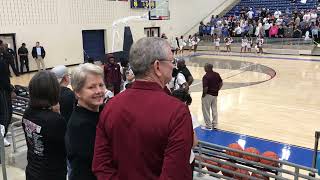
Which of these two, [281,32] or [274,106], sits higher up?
[281,32]

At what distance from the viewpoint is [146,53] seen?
1.60 metres

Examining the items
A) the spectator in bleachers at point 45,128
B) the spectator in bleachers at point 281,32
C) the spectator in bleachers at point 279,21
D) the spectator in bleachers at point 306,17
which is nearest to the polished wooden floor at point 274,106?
the spectator in bleachers at point 45,128

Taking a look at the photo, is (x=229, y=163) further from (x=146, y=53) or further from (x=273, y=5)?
(x=273, y=5)

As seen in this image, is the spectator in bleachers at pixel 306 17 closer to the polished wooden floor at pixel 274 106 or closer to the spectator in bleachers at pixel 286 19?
the spectator in bleachers at pixel 286 19

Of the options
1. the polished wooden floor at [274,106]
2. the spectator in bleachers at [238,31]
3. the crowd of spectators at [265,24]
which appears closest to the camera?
the polished wooden floor at [274,106]

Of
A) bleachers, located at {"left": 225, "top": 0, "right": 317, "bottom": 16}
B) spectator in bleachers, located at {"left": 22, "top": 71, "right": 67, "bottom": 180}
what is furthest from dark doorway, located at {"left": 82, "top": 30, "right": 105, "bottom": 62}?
spectator in bleachers, located at {"left": 22, "top": 71, "right": 67, "bottom": 180}

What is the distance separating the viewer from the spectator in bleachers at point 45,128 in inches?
92.7

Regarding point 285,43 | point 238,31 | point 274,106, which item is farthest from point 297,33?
point 274,106

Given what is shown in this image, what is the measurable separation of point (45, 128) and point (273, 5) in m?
29.4

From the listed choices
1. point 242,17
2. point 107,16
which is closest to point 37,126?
point 107,16

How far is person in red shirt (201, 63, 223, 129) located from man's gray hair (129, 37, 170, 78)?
20.0ft

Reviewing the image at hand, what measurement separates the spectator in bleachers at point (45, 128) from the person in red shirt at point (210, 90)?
18.1 feet

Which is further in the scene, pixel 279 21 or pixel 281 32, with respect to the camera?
pixel 279 21

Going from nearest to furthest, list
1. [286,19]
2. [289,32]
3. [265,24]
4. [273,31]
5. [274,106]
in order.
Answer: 1. [274,106]
2. [289,32]
3. [273,31]
4. [265,24]
5. [286,19]
